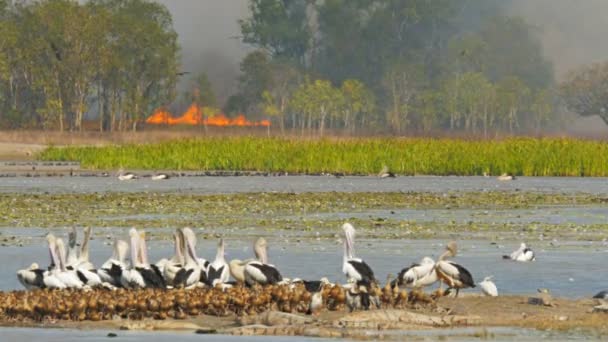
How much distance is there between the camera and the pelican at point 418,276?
1864 centimetres

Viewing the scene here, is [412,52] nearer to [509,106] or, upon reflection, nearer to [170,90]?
[509,106]

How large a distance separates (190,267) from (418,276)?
114 inches

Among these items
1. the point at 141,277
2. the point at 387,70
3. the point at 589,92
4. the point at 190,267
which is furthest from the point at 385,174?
the point at 589,92

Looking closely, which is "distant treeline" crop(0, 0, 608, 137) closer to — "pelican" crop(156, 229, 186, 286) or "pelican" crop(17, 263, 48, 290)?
"pelican" crop(156, 229, 186, 286)

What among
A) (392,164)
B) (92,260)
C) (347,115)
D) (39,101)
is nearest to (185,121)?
(347,115)

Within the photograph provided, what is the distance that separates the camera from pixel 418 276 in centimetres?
1875

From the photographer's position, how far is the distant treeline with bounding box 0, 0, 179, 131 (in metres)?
122

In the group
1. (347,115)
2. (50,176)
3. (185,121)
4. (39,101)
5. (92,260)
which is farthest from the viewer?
(185,121)

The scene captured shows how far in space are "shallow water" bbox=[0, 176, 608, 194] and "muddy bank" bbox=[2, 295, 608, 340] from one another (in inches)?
1130

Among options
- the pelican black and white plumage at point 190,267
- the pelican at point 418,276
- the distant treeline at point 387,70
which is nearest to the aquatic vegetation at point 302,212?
the pelican black and white plumage at point 190,267

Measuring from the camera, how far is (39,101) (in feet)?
433

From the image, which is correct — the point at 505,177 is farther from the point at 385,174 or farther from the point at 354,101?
the point at 354,101

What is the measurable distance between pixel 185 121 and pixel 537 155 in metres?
106

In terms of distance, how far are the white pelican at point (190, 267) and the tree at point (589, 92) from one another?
504 feet
